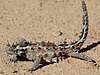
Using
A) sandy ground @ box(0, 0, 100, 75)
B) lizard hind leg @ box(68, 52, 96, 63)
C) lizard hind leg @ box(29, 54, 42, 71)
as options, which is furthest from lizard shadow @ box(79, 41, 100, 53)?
lizard hind leg @ box(29, 54, 42, 71)

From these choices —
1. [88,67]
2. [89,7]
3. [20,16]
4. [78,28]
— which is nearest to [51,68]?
[88,67]

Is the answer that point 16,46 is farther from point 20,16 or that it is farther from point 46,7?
point 46,7

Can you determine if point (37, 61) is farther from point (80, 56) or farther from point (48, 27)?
point (48, 27)

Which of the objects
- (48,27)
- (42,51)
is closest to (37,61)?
(42,51)

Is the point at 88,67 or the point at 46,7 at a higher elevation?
the point at 46,7

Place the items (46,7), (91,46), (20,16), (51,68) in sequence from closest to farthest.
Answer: (51,68), (91,46), (20,16), (46,7)

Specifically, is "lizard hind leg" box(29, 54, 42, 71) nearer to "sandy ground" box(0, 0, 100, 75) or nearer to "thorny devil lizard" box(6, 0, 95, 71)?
"thorny devil lizard" box(6, 0, 95, 71)

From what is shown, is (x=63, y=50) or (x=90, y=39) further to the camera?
(x=90, y=39)
